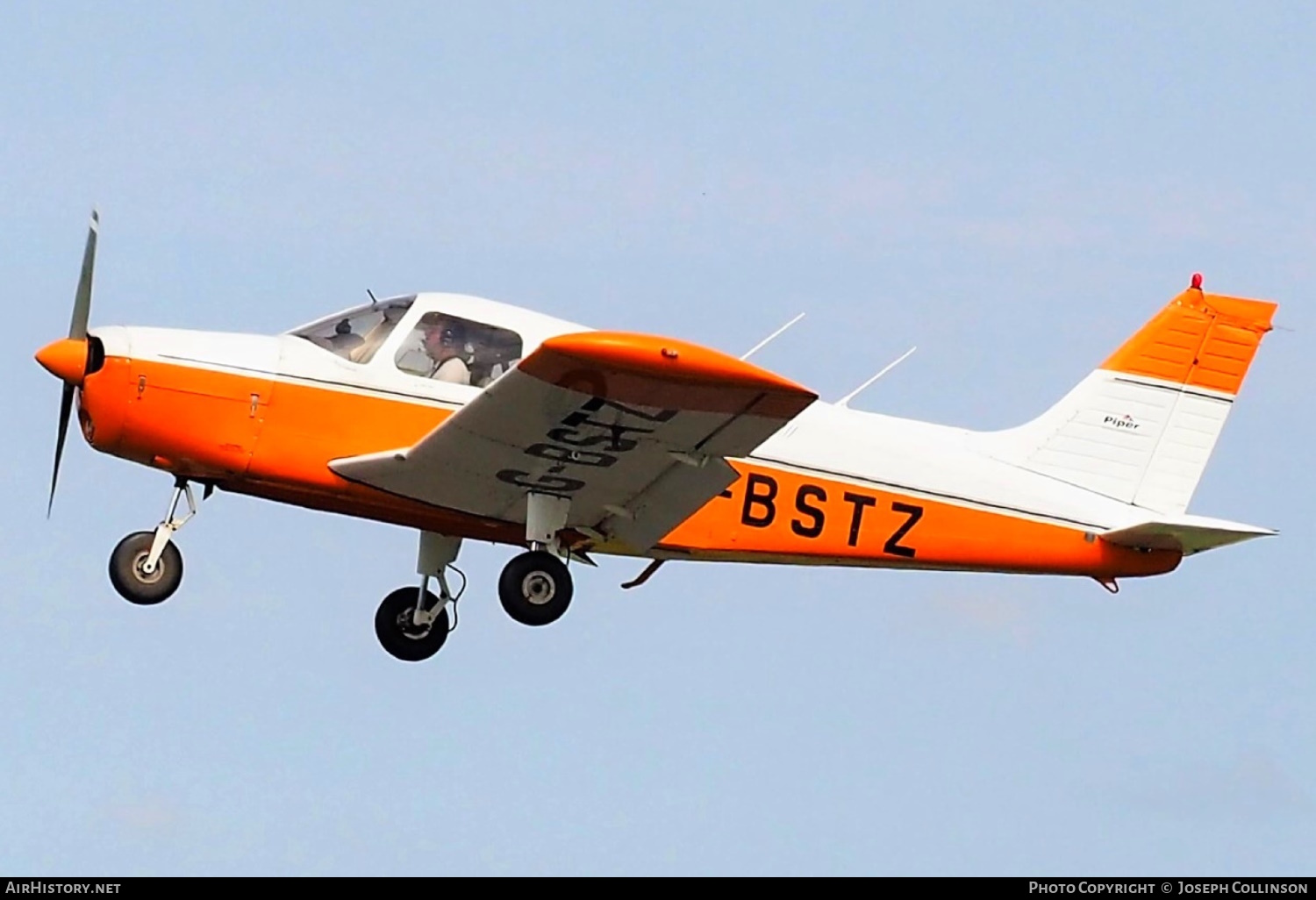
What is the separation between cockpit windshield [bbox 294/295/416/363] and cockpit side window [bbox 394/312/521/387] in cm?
15

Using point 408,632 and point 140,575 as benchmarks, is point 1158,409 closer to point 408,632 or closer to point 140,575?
point 408,632

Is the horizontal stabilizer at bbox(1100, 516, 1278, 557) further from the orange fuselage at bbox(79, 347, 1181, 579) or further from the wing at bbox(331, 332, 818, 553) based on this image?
the wing at bbox(331, 332, 818, 553)

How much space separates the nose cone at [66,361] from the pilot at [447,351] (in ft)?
6.47

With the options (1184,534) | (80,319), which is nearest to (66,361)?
(80,319)

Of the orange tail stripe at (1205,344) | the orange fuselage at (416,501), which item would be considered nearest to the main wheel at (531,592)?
the orange fuselage at (416,501)

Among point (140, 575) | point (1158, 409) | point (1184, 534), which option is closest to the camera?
point (140, 575)

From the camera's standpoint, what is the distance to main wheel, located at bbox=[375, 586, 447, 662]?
15336 mm

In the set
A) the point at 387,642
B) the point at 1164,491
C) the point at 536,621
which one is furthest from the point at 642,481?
the point at 1164,491

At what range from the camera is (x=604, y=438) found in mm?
13336

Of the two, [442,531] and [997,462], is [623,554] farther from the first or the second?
[997,462]

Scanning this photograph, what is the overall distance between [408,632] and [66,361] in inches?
120

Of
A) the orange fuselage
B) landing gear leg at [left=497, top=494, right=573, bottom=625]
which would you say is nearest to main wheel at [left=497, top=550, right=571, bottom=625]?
landing gear leg at [left=497, top=494, right=573, bottom=625]

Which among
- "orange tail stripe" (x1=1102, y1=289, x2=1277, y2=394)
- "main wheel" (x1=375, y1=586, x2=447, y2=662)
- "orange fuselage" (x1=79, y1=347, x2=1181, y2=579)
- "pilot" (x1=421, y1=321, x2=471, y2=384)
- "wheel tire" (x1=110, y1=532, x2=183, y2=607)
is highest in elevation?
"orange tail stripe" (x1=1102, y1=289, x2=1277, y2=394)

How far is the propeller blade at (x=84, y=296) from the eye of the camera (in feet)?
45.1
